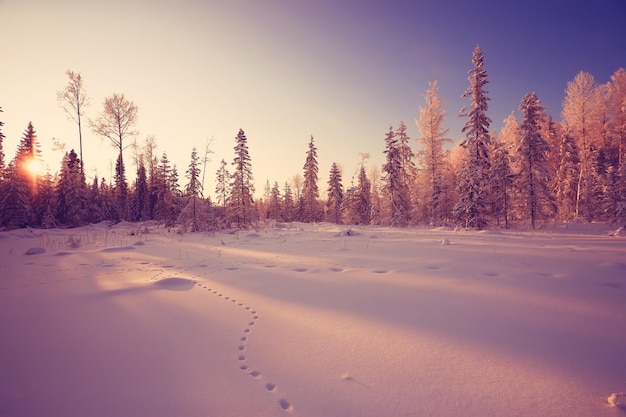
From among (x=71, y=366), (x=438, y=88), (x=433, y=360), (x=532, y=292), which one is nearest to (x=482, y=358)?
(x=433, y=360)

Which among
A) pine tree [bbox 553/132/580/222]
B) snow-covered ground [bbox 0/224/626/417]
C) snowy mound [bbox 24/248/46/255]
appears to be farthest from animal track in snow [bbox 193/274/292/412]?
pine tree [bbox 553/132/580/222]

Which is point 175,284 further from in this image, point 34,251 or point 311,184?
point 311,184

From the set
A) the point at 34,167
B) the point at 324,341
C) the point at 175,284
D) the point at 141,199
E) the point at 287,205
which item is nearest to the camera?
the point at 324,341

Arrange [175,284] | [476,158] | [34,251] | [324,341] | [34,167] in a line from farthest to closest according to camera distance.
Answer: [34,167] → [476,158] → [34,251] → [175,284] → [324,341]

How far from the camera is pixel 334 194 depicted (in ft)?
128

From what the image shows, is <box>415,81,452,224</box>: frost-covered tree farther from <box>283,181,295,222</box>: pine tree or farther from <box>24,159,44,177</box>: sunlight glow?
<box>24,159,44,177</box>: sunlight glow

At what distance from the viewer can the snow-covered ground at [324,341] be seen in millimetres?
2037

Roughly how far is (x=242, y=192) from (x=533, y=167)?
2085 cm

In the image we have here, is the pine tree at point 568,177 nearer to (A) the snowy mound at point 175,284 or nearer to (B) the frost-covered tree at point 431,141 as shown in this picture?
(B) the frost-covered tree at point 431,141

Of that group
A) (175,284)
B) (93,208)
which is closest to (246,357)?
(175,284)

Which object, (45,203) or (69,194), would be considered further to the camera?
(69,194)

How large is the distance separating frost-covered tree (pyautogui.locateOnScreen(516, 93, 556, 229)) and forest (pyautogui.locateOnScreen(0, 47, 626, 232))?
2.6 inches

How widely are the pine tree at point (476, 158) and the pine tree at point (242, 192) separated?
14.9 meters

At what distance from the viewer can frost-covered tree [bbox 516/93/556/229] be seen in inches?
668
